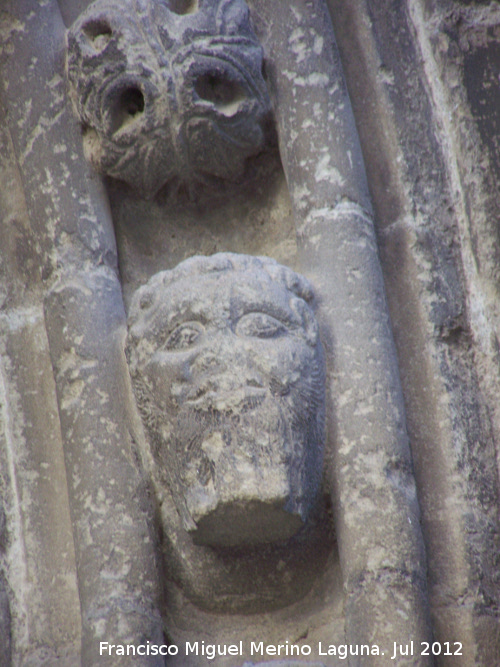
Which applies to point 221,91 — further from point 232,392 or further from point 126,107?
point 232,392

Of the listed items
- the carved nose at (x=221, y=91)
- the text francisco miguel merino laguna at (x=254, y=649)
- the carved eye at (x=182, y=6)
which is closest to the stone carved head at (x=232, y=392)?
the text francisco miguel merino laguna at (x=254, y=649)

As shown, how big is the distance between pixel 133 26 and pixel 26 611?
4.43ft

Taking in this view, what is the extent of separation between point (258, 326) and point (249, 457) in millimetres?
278

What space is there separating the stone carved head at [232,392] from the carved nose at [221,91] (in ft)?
1.33

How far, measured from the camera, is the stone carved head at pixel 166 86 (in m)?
1.80

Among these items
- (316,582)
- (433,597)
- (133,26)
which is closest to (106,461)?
(316,582)

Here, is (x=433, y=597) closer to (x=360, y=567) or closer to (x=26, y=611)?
(x=360, y=567)

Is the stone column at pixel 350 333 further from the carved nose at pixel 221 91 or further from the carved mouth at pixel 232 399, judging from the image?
the carved mouth at pixel 232 399

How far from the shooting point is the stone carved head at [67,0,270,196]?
1799mm

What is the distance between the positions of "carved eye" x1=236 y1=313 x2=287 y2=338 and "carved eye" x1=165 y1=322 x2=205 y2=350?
82 millimetres

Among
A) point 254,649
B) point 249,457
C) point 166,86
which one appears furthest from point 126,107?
point 254,649

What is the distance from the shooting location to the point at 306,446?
60.1 inches

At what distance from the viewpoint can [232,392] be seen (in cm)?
149

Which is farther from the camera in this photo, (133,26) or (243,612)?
(133,26)
